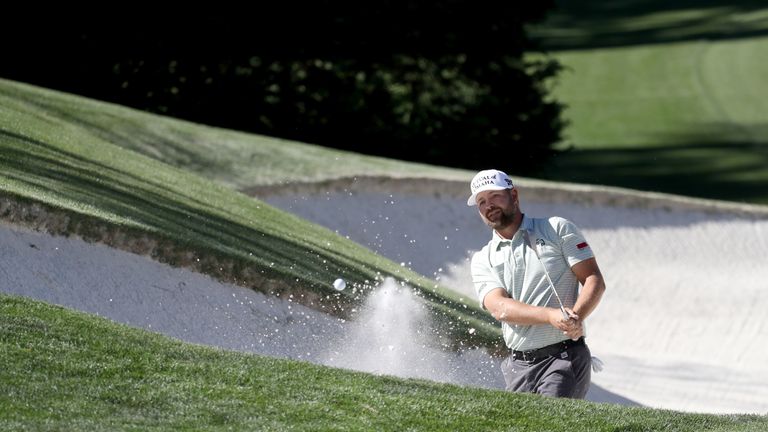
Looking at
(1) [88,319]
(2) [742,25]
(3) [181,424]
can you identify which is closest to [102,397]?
(3) [181,424]

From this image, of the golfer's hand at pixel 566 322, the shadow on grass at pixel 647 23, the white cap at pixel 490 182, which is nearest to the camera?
the golfer's hand at pixel 566 322

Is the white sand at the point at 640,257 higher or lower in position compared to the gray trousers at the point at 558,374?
higher

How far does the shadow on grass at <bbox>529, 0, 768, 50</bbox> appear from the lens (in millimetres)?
39781

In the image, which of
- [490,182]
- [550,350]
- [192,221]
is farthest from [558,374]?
[192,221]

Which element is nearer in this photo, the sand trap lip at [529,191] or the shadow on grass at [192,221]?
the shadow on grass at [192,221]

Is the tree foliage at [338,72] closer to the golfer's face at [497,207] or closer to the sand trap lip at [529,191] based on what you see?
the sand trap lip at [529,191]

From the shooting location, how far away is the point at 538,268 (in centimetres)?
632

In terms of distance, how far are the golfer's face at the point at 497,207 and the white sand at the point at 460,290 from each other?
7.29ft

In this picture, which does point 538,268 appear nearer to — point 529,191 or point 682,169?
point 529,191

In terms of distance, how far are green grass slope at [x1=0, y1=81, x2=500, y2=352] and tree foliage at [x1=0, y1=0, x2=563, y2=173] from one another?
7301 millimetres

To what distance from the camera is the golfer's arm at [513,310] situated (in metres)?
6.12

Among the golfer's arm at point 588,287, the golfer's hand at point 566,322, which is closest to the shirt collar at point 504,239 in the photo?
the golfer's arm at point 588,287

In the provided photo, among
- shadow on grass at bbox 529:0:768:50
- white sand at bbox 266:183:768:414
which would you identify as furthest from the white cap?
shadow on grass at bbox 529:0:768:50

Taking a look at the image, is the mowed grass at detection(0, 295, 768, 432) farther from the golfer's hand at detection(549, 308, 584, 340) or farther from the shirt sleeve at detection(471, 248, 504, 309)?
the shirt sleeve at detection(471, 248, 504, 309)
